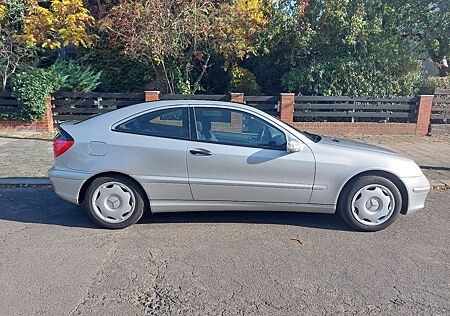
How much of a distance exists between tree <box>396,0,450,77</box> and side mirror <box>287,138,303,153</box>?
28.1 ft

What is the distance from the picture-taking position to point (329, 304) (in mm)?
2408

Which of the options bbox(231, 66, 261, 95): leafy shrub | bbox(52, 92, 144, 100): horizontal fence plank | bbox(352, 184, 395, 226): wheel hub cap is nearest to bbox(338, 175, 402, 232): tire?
bbox(352, 184, 395, 226): wheel hub cap

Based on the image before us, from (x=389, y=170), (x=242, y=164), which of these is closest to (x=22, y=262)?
(x=242, y=164)

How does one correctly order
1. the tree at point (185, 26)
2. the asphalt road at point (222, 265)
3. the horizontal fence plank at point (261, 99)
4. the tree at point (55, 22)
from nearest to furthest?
the asphalt road at point (222, 265) < the tree at point (185, 26) < the tree at point (55, 22) < the horizontal fence plank at point (261, 99)

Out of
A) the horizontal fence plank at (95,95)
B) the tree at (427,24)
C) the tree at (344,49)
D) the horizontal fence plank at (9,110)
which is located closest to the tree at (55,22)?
the horizontal fence plank at (95,95)

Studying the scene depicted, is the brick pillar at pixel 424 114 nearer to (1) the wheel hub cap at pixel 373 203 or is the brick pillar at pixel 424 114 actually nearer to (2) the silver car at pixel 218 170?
(2) the silver car at pixel 218 170

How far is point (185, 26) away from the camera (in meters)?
8.59

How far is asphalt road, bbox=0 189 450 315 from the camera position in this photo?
2.39 m

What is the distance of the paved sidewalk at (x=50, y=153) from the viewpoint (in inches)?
224

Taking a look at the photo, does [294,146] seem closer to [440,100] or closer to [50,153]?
[50,153]

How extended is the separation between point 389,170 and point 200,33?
6.88 m

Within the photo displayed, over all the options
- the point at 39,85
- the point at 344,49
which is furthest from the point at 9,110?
the point at 344,49

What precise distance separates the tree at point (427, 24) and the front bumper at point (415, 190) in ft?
26.6

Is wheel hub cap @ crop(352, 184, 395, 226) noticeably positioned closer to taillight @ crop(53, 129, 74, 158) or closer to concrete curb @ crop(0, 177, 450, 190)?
concrete curb @ crop(0, 177, 450, 190)
